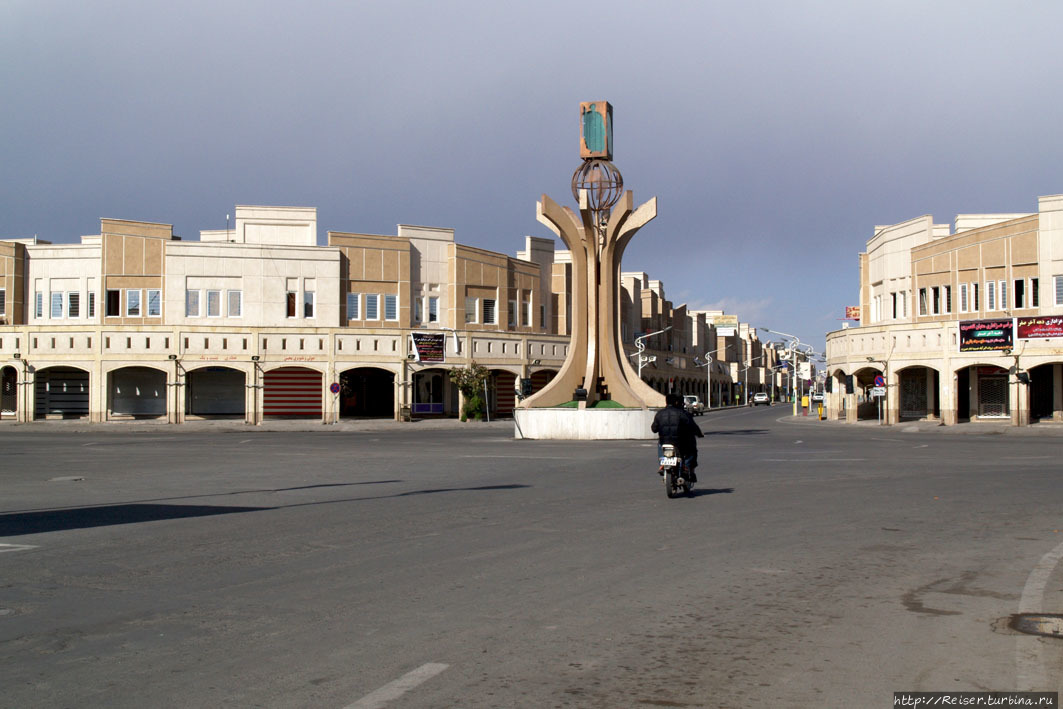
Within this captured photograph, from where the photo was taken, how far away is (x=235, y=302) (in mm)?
61781

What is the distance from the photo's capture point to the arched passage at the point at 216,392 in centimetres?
6191

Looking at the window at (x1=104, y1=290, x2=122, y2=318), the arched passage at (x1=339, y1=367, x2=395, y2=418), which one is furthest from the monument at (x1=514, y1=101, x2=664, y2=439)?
the window at (x1=104, y1=290, x2=122, y2=318)

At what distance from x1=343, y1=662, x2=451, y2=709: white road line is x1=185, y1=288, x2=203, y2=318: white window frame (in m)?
58.8

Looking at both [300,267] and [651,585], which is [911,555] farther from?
[300,267]

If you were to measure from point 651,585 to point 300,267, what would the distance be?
187ft

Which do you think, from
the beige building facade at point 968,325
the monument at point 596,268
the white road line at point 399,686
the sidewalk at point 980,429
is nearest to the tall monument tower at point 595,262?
the monument at point 596,268

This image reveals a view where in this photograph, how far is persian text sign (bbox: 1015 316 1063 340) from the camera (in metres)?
49.4

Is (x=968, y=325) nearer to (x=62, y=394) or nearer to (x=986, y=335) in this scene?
(x=986, y=335)

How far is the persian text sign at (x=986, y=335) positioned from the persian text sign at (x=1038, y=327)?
419 millimetres

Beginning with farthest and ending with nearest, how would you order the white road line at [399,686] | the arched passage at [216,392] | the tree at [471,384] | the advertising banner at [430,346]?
the tree at [471,384] < the advertising banner at [430,346] < the arched passage at [216,392] < the white road line at [399,686]

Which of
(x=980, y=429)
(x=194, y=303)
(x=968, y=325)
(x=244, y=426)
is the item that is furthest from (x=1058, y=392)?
(x=194, y=303)

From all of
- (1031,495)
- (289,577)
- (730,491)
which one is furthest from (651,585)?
(1031,495)

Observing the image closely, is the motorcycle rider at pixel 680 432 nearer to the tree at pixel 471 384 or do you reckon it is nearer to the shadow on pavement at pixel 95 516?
the shadow on pavement at pixel 95 516

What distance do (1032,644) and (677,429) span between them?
9.51 meters
